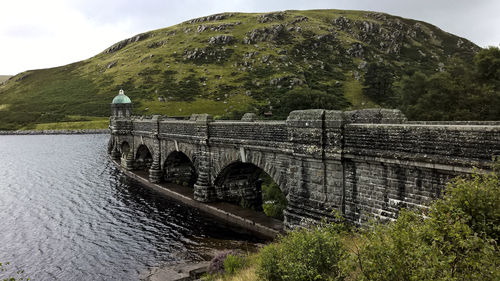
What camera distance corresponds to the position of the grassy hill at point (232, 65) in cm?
10619

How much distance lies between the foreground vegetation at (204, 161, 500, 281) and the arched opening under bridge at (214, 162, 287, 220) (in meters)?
13.5

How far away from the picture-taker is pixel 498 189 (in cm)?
618

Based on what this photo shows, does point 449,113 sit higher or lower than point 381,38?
lower

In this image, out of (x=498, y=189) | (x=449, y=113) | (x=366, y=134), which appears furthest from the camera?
(x=449, y=113)

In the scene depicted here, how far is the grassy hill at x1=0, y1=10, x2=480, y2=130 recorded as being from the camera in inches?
4181

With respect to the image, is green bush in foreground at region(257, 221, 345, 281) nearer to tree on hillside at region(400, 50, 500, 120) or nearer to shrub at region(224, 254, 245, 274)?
shrub at region(224, 254, 245, 274)

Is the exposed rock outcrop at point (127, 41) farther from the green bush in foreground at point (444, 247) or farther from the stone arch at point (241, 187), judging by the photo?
the green bush in foreground at point (444, 247)

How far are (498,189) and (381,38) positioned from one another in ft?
540

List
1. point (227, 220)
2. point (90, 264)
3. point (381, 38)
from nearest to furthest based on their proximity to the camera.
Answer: point (90, 264)
point (227, 220)
point (381, 38)

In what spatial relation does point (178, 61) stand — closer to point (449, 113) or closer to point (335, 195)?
point (449, 113)

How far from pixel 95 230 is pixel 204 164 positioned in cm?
778

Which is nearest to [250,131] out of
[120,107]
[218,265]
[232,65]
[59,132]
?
[218,265]

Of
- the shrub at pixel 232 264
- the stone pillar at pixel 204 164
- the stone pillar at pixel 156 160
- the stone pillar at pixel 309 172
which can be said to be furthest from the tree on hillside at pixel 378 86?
the shrub at pixel 232 264

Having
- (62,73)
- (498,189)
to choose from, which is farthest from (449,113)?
(62,73)
